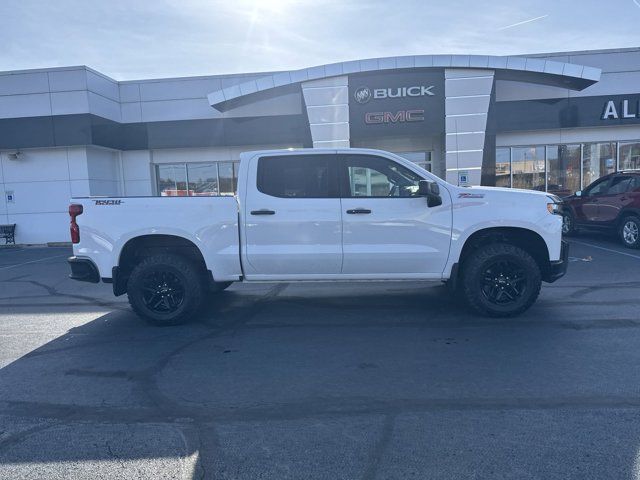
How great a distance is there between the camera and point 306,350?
17.1 ft

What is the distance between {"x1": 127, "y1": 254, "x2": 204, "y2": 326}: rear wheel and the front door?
1.92 meters

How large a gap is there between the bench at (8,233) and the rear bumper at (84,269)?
1344cm

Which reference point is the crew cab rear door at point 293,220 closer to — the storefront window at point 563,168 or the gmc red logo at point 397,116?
the gmc red logo at point 397,116

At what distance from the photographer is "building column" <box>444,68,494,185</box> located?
15.7m

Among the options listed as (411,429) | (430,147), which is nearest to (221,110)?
(430,147)

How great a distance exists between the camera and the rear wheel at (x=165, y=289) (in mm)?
6160

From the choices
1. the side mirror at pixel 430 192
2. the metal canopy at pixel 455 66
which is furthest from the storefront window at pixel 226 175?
the side mirror at pixel 430 192

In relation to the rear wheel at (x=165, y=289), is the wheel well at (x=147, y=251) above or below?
above

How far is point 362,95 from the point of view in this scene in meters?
16.0

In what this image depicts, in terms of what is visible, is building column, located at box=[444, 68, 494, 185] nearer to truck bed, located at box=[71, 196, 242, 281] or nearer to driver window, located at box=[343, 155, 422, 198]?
driver window, located at box=[343, 155, 422, 198]

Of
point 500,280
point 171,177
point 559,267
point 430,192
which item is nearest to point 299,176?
point 430,192

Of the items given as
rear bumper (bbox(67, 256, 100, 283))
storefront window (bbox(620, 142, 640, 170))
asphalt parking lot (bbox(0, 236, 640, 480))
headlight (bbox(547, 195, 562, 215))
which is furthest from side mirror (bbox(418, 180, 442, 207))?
storefront window (bbox(620, 142, 640, 170))

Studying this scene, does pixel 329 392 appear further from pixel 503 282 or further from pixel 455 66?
pixel 455 66

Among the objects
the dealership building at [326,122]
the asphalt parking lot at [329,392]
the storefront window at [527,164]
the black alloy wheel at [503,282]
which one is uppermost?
the dealership building at [326,122]
